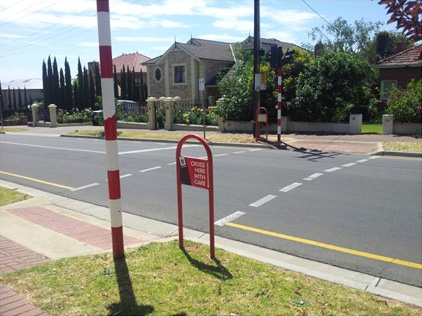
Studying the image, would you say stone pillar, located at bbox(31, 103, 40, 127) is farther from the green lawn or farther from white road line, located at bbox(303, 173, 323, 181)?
white road line, located at bbox(303, 173, 323, 181)

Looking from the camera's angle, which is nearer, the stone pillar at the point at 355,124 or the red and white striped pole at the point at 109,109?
the red and white striped pole at the point at 109,109

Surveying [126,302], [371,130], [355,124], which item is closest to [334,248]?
[126,302]

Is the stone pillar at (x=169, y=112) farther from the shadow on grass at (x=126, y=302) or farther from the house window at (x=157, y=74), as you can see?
the shadow on grass at (x=126, y=302)

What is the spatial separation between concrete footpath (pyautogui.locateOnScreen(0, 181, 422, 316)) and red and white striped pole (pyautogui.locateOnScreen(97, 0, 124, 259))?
95 cm

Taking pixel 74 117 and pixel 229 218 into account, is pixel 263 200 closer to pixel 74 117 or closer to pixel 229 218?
pixel 229 218

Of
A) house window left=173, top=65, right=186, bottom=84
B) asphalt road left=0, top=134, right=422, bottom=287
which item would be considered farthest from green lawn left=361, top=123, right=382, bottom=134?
house window left=173, top=65, right=186, bottom=84

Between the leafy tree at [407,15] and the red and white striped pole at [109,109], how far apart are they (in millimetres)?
2650

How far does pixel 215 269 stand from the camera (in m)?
4.31

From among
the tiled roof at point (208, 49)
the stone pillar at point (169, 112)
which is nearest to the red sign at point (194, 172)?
the stone pillar at point (169, 112)

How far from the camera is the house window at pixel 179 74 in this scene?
3800cm

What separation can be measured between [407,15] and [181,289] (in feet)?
9.18

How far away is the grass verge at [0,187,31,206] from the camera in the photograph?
8148mm

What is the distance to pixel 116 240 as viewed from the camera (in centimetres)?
446

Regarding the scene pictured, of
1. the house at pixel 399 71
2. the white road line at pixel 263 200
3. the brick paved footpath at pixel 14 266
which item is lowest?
the white road line at pixel 263 200
